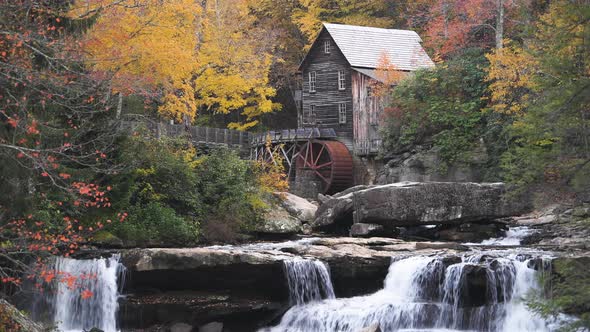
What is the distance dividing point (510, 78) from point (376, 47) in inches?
487

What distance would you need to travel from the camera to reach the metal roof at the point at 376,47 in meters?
37.2

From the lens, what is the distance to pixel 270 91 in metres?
37.7

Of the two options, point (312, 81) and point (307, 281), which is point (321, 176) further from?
point (307, 281)

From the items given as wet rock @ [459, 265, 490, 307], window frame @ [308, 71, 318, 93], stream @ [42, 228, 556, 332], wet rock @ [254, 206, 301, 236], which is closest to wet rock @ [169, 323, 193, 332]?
stream @ [42, 228, 556, 332]

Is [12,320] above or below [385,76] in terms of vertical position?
below

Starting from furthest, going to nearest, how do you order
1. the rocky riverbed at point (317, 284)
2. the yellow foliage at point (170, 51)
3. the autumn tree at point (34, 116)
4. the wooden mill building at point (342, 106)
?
the wooden mill building at point (342, 106) < the yellow foliage at point (170, 51) < the rocky riverbed at point (317, 284) < the autumn tree at point (34, 116)

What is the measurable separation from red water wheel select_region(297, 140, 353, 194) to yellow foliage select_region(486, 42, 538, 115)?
9477 mm

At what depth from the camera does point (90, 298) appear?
15.2 meters

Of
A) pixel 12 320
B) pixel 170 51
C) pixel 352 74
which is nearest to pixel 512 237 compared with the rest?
pixel 170 51

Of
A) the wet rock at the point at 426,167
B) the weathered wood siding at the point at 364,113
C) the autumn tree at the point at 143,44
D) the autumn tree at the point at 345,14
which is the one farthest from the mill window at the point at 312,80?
the autumn tree at the point at 143,44

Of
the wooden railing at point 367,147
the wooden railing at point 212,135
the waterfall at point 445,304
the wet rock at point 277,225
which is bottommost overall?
the waterfall at point 445,304

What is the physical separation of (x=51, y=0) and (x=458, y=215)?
12.3m

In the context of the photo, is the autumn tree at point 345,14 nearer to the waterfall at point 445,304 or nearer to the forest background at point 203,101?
the forest background at point 203,101

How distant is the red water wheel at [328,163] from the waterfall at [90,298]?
20.6 m
